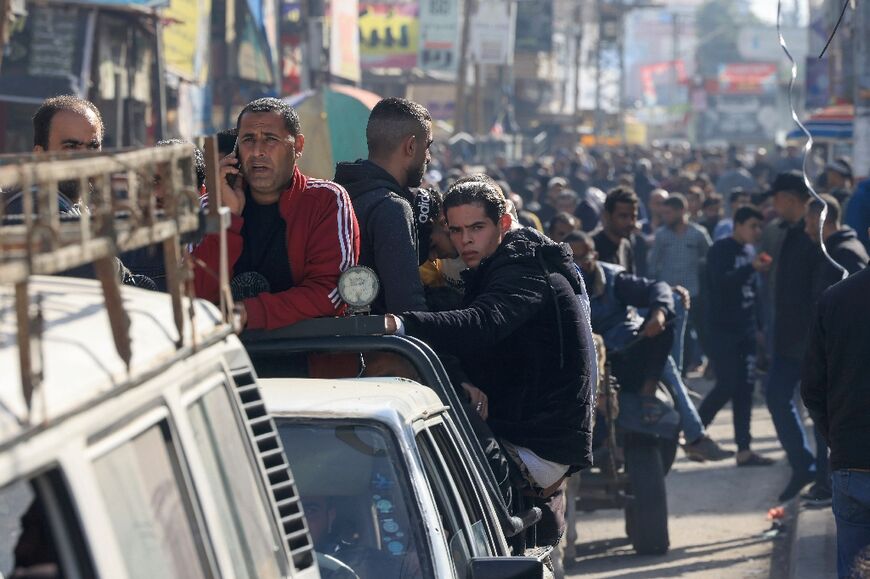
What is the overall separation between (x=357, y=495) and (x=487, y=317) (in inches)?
45.1

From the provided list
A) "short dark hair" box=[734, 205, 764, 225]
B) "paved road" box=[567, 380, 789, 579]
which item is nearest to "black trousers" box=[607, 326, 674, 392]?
"paved road" box=[567, 380, 789, 579]

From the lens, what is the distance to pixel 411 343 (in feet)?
14.0

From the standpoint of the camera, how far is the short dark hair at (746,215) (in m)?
11.5

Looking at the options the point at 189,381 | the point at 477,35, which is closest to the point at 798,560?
the point at 189,381

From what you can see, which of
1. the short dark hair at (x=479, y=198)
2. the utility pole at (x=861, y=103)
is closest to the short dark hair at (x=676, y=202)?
the utility pole at (x=861, y=103)

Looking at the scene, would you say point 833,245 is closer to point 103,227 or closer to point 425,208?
point 425,208

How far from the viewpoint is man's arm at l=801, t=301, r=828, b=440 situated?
527cm

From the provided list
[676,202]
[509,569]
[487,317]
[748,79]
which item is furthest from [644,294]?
[748,79]

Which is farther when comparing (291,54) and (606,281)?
(291,54)

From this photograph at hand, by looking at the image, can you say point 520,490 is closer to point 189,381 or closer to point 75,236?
point 189,381

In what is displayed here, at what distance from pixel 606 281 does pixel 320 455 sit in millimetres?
4804

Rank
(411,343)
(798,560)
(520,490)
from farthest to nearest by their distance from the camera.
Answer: (798,560) < (520,490) < (411,343)

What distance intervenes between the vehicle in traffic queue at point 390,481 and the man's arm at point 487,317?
1.30 feet

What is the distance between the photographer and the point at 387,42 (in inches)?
2005
